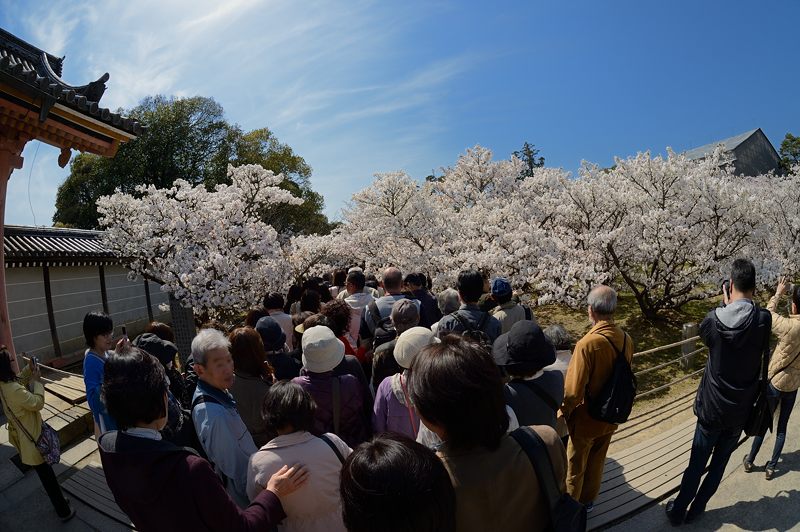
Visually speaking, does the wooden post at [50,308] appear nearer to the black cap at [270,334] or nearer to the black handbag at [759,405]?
the black cap at [270,334]

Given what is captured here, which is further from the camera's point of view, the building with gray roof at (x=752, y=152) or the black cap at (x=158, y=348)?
the building with gray roof at (x=752, y=152)

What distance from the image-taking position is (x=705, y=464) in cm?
297

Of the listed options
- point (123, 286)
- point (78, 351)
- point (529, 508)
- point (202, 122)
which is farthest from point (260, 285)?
point (202, 122)

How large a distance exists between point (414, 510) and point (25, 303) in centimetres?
1243

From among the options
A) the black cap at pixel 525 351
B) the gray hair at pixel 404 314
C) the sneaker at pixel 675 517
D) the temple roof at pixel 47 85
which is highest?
the temple roof at pixel 47 85

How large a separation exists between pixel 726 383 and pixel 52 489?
5.41m

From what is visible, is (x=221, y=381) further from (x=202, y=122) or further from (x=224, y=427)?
(x=202, y=122)

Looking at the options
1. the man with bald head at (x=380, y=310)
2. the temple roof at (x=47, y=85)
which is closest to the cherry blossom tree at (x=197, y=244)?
the temple roof at (x=47, y=85)

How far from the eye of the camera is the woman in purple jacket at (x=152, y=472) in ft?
5.20

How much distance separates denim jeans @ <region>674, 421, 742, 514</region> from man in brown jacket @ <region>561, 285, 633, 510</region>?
1.86 ft

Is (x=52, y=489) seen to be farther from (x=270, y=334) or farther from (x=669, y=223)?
(x=669, y=223)

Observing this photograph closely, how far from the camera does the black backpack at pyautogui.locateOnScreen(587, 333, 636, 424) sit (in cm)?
284

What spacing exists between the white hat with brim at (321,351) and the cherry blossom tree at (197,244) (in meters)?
7.05

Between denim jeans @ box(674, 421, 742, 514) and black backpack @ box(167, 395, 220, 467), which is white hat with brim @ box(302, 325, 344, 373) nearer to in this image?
black backpack @ box(167, 395, 220, 467)
